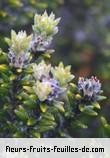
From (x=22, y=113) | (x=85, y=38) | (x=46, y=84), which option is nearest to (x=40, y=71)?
(x=46, y=84)

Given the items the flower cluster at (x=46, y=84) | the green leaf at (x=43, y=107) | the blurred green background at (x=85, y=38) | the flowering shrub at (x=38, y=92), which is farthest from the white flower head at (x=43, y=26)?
the blurred green background at (x=85, y=38)

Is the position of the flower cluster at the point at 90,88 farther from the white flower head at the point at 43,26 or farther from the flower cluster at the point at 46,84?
the white flower head at the point at 43,26

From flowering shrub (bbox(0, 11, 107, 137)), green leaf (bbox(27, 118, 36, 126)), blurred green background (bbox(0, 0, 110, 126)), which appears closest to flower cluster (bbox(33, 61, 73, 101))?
flowering shrub (bbox(0, 11, 107, 137))

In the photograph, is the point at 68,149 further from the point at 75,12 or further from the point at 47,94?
the point at 75,12

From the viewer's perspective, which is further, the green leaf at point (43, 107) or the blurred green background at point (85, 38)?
the blurred green background at point (85, 38)

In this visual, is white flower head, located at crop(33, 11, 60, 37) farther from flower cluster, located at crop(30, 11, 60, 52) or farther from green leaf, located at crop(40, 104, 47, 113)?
green leaf, located at crop(40, 104, 47, 113)

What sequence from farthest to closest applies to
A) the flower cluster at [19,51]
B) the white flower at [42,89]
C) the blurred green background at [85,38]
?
the blurred green background at [85,38], the flower cluster at [19,51], the white flower at [42,89]

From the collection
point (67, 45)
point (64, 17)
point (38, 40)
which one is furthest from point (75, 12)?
point (38, 40)

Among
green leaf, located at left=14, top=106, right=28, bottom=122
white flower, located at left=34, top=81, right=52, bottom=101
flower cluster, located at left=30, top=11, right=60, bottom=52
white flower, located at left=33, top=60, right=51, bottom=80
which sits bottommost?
green leaf, located at left=14, top=106, right=28, bottom=122
